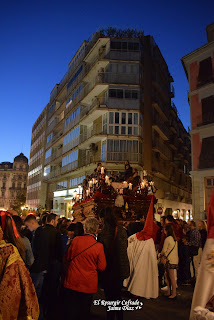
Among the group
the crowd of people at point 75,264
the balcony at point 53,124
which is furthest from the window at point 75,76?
the crowd of people at point 75,264

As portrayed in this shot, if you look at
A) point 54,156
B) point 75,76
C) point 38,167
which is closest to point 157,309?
point 75,76

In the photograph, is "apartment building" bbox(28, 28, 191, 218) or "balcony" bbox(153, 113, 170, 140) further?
"balcony" bbox(153, 113, 170, 140)

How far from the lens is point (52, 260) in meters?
5.14

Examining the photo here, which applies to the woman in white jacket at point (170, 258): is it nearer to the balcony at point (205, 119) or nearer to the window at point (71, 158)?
the balcony at point (205, 119)

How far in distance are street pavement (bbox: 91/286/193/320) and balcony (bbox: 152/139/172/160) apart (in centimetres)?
2332

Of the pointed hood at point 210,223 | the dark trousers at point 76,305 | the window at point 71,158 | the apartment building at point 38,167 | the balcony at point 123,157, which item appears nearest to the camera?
the pointed hood at point 210,223

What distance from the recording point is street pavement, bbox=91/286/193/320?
207 inches

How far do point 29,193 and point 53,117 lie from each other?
21.0 meters

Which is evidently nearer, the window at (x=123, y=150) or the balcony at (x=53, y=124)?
the window at (x=123, y=150)

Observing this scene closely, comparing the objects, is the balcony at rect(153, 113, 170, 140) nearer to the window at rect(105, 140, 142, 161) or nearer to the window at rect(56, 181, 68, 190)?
the window at rect(105, 140, 142, 161)

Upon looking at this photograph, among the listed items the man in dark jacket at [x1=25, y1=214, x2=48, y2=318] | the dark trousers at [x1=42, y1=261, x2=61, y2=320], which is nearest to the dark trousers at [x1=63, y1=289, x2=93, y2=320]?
the man in dark jacket at [x1=25, y1=214, x2=48, y2=318]

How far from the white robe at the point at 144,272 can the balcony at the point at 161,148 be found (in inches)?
915

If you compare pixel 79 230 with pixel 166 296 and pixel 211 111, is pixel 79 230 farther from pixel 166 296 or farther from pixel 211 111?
pixel 211 111

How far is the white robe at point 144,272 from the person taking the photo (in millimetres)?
6246
